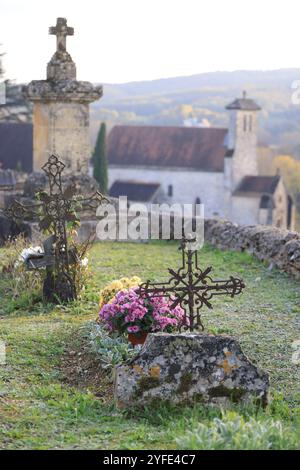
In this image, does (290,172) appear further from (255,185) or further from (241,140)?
(255,185)

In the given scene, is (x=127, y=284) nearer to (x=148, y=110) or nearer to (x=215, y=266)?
(x=215, y=266)

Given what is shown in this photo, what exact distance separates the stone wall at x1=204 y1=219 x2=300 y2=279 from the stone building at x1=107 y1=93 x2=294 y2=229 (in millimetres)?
44791

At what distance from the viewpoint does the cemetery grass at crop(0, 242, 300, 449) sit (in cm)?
535

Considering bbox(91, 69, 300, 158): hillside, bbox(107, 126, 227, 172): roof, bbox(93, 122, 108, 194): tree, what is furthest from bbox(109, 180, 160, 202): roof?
bbox(91, 69, 300, 158): hillside

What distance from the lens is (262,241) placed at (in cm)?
1359

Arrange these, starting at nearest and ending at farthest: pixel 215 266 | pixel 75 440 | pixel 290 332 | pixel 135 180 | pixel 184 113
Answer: pixel 75 440, pixel 290 332, pixel 215 266, pixel 135 180, pixel 184 113

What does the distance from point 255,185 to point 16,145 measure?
66.9 ft

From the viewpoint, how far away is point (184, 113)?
444ft

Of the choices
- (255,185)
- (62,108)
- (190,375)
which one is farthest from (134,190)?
(190,375)

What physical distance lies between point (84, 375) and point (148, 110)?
145 meters

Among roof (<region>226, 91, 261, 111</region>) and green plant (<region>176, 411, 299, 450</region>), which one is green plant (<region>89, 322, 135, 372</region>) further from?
roof (<region>226, 91, 261, 111</region>)

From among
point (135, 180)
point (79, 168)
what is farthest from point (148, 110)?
point (79, 168)

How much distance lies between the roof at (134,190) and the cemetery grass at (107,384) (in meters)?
48.3

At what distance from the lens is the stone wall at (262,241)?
12.3 meters
